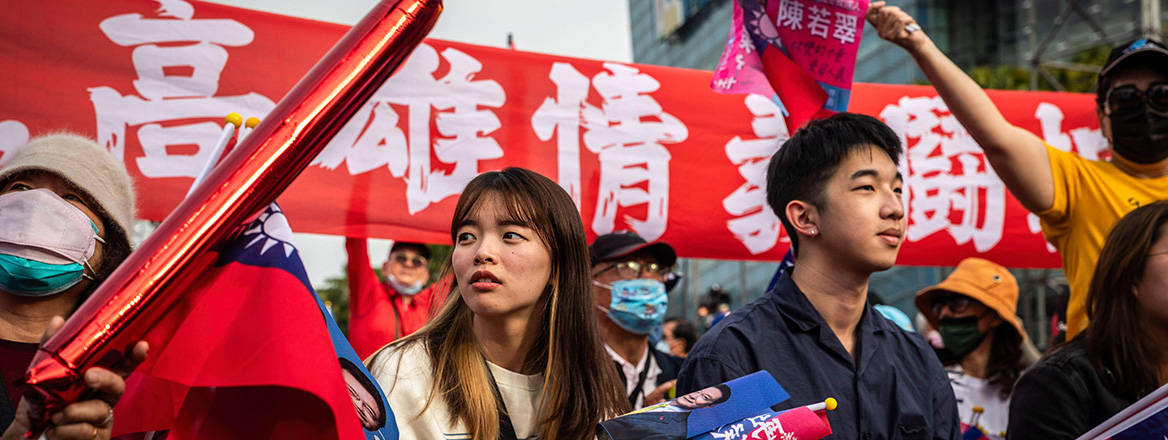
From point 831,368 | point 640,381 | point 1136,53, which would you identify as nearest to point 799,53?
point 1136,53

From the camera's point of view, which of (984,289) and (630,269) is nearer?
(630,269)

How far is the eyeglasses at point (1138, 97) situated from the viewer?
3.53 metres

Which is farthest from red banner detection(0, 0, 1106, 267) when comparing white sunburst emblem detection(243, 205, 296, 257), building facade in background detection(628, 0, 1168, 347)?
building facade in background detection(628, 0, 1168, 347)

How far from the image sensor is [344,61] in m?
1.70

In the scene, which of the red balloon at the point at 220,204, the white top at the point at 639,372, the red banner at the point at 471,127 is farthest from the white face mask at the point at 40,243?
the white top at the point at 639,372

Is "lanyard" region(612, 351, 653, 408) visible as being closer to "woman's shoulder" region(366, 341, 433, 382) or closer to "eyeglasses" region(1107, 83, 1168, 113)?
"woman's shoulder" region(366, 341, 433, 382)

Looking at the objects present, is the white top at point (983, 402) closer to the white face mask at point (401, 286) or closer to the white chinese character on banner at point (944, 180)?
the white chinese character on banner at point (944, 180)

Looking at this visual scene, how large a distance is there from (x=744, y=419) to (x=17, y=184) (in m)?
1.88

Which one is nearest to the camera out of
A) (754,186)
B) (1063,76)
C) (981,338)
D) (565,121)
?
(981,338)

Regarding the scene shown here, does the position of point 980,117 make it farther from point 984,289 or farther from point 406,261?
point 406,261

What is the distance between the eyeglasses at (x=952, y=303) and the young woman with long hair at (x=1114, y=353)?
221cm

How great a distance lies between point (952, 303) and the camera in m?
5.27

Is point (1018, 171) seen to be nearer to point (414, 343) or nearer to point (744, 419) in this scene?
point (744, 419)

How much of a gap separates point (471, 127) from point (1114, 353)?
330cm
